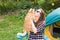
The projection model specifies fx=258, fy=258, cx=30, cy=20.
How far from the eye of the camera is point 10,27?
834 centimetres

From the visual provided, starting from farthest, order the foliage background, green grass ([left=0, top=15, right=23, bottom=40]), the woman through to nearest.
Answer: the foliage background < green grass ([left=0, top=15, right=23, bottom=40]) < the woman

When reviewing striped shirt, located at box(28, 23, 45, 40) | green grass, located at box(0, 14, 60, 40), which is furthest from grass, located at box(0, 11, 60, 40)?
striped shirt, located at box(28, 23, 45, 40)

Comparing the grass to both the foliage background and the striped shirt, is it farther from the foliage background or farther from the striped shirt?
the striped shirt

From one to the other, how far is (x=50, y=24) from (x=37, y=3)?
4914 millimetres

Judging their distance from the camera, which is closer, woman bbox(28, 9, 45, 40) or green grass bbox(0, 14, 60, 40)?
woman bbox(28, 9, 45, 40)

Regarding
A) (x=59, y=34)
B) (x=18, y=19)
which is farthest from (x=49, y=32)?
(x=18, y=19)

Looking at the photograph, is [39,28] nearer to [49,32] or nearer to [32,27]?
[32,27]

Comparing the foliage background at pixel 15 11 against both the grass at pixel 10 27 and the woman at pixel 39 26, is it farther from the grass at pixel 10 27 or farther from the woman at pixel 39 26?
the woman at pixel 39 26

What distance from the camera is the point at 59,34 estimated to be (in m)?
6.56

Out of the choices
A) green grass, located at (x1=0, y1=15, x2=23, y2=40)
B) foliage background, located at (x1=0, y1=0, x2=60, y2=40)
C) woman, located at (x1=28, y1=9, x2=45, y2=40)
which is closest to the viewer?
woman, located at (x1=28, y1=9, x2=45, y2=40)

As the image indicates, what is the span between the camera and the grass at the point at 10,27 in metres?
7.29

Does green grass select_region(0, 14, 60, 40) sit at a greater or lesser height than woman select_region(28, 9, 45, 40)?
greater

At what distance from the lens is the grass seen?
7.29m

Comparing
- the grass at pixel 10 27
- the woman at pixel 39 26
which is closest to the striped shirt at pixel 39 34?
the woman at pixel 39 26
